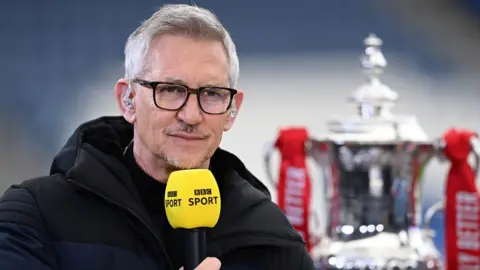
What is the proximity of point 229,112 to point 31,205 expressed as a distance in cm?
21

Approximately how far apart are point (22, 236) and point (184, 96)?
19 cm

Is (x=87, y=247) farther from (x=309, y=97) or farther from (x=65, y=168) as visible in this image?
(x=309, y=97)

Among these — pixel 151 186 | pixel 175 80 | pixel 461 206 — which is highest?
pixel 175 80

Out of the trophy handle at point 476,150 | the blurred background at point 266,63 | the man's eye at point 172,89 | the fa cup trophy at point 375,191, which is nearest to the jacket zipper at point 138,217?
the man's eye at point 172,89

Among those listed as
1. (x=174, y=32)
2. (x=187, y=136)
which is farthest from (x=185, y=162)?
(x=174, y=32)

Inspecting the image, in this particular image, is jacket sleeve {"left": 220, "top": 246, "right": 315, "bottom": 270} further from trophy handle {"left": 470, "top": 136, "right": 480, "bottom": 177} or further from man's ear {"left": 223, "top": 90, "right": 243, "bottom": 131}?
trophy handle {"left": 470, "top": 136, "right": 480, "bottom": 177}

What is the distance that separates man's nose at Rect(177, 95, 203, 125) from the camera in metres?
0.85

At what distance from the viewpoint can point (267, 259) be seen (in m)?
0.92

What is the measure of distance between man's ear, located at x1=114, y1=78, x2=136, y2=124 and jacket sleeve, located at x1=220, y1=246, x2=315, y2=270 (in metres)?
0.17

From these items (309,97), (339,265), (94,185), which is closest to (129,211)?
(94,185)

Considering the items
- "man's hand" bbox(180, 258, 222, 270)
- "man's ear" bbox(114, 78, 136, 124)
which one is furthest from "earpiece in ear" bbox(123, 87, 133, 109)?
"man's hand" bbox(180, 258, 222, 270)

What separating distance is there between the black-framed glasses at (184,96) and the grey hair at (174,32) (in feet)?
0.10

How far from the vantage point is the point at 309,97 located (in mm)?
2021

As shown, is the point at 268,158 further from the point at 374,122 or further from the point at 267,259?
the point at 267,259
